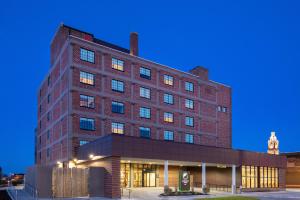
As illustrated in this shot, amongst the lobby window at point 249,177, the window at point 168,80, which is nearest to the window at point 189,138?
the window at point 168,80

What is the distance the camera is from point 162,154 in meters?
41.9

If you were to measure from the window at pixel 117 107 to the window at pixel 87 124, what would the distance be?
404 centimetres

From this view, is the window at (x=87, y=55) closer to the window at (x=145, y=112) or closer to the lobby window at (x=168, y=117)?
the window at (x=145, y=112)

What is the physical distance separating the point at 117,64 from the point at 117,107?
20.9ft

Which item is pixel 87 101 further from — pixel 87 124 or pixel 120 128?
pixel 120 128

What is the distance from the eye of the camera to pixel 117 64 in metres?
54.4

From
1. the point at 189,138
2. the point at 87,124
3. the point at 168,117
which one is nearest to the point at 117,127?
the point at 87,124


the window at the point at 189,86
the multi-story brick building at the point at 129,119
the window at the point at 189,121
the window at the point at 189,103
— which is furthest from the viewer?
the window at the point at 189,86

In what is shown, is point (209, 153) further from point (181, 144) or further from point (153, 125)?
point (153, 125)

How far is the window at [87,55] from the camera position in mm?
50531

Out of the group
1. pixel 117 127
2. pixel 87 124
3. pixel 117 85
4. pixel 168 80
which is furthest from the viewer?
pixel 168 80

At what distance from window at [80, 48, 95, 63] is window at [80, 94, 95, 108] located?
512 centimetres

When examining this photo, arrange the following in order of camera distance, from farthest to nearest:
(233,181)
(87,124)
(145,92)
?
(145,92)
(87,124)
(233,181)

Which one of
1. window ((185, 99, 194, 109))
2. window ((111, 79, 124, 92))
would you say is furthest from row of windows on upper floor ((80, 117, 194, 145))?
window ((111, 79, 124, 92))
